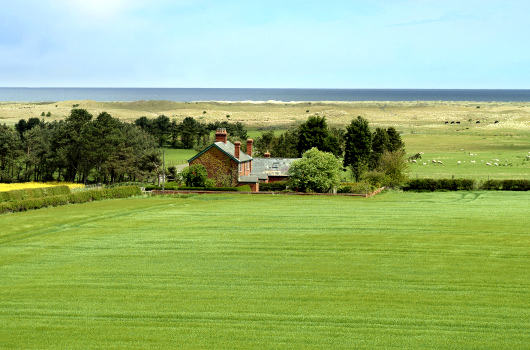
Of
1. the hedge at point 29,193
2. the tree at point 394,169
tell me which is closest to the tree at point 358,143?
the tree at point 394,169

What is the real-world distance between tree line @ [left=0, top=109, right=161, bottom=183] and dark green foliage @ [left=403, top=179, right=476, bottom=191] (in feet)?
137

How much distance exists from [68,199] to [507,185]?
50465 mm

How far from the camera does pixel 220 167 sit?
67.8 metres

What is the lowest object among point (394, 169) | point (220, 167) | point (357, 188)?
point (357, 188)

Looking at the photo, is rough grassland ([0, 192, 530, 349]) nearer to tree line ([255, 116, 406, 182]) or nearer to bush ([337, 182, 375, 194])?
bush ([337, 182, 375, 194])

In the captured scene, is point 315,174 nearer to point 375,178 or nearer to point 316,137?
point 375,178

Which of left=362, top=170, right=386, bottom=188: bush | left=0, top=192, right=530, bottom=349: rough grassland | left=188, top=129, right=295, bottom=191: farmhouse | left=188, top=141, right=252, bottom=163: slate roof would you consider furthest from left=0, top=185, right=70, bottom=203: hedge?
left=362, top=170, right=386, bottom=188: bush

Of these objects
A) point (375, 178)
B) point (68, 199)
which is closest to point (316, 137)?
point (375, 178)

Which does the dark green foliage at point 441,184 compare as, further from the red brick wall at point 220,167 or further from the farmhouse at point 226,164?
the red brick wall at point 220,167

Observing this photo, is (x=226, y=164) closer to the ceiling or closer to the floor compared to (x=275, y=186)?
closer to the ceiling

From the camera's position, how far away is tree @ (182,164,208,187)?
65188 millimetres

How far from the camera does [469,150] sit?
126 m

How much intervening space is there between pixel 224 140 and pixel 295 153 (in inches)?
1381

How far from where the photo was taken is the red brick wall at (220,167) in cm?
6744
